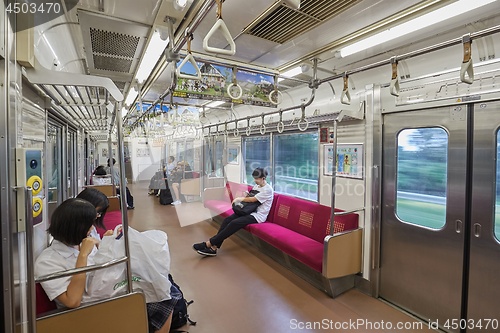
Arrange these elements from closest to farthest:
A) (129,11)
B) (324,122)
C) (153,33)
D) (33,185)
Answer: (33,185) → (129,11) → (153,33) → (324,122)

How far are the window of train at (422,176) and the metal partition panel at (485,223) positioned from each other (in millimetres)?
274

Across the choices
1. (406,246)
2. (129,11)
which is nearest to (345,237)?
(406,246)

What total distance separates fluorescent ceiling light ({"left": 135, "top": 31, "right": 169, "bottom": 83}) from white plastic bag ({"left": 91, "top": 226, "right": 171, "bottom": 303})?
5.22ft

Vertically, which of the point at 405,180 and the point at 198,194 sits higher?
the point at 405,180

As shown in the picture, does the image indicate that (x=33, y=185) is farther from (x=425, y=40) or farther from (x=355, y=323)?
(x=425, y=40)

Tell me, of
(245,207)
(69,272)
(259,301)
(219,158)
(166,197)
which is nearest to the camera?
→ (69,272)

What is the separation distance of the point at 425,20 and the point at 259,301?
303 centimetres

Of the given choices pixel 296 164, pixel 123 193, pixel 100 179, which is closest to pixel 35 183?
pixel 123 193

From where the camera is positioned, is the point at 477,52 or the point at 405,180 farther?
the point at 405,180

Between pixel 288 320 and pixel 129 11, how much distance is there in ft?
10.2

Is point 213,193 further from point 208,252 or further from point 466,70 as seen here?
point 466,70

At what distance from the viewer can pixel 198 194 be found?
841 cm

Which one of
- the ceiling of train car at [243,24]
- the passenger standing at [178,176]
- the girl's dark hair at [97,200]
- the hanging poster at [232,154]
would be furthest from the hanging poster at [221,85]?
the passenger standing at [178,176]

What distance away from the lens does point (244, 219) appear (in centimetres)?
438
